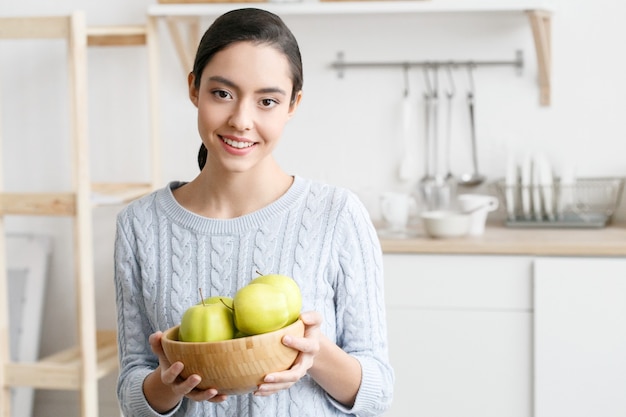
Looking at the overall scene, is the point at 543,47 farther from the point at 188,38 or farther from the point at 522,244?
the point at 188,38

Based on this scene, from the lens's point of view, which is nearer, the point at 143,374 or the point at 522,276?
the point at 143,374

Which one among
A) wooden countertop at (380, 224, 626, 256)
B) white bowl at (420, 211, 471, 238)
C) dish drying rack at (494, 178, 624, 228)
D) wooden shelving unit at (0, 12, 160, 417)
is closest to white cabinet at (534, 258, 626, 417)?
wooden countertop at (380, 224, 626, 256)

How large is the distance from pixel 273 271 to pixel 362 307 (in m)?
0.13

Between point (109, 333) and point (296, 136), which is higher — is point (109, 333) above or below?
below

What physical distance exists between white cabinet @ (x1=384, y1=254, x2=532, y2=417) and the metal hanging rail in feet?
2.37

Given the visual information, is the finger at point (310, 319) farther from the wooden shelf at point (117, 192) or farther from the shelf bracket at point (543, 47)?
the shelf bracket at point (543, 47)

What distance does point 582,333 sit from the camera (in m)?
2.42

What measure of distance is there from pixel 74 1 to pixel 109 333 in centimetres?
109

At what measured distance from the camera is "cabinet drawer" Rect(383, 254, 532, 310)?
244cm

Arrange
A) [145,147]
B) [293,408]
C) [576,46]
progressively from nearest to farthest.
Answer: [293,408]
[576,46]
[145,147]

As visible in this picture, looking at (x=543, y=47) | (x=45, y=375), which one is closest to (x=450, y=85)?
(x=543, y=47)

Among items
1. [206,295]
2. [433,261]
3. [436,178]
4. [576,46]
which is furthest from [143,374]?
[576,46]

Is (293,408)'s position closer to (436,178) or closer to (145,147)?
(436,178)

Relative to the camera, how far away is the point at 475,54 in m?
2.92
